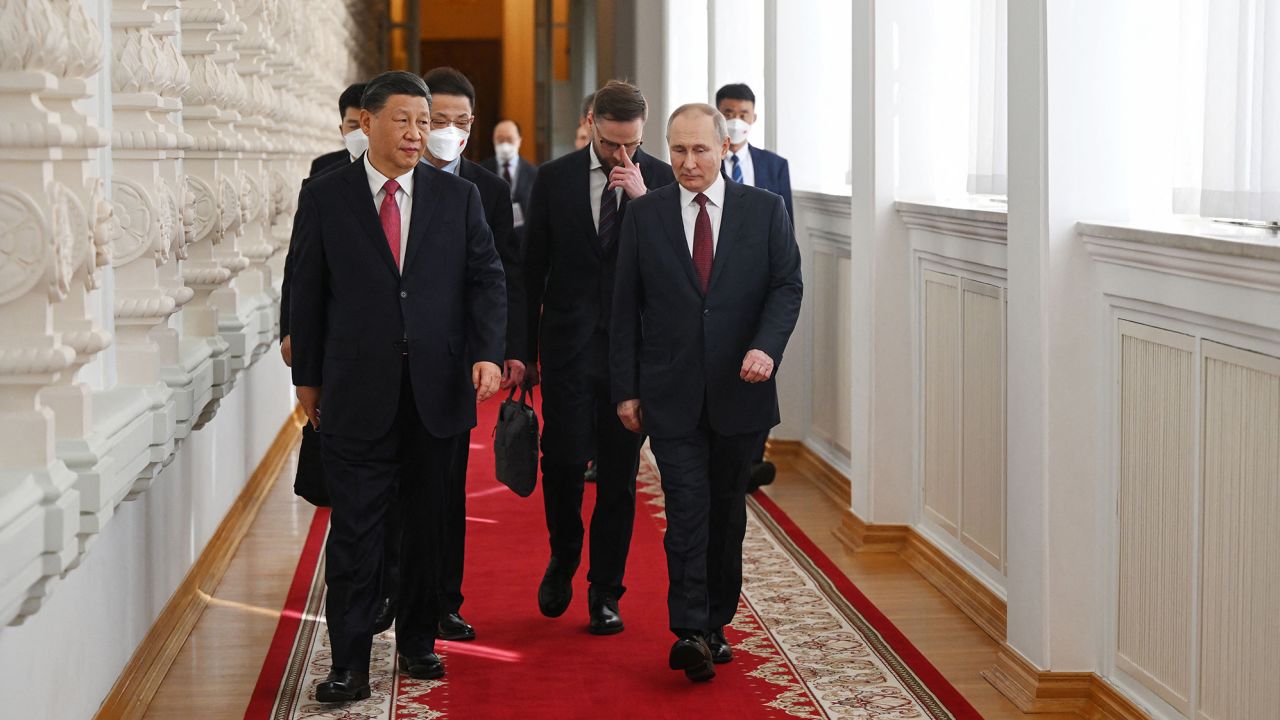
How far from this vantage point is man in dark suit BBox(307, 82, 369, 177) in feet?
19.8

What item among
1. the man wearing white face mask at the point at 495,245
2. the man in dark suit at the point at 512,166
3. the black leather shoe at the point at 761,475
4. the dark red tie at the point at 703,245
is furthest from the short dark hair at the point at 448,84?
the man in dark suit at the point at 512,166

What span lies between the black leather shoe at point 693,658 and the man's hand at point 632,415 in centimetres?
67

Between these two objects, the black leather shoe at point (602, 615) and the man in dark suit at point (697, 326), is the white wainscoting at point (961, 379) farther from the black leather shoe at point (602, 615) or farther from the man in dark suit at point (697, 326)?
the black leather shoe at point (602, 615)

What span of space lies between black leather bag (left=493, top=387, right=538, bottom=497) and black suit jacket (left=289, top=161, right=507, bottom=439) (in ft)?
1.83

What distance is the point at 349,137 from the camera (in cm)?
606

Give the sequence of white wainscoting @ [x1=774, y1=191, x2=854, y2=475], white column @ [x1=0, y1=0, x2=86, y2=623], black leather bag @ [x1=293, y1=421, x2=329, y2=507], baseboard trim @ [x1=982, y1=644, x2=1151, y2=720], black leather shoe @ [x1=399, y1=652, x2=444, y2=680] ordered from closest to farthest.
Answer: white column @ [x1=0, y1=0, x2=86, y2=623] < baseboard trim @ [x1=982, y1=644, x2=1151, y2=720] < black leather shoe @ [x1=399, y1=652, x2=444, y2=680] < black leather bag @ [x1=293, y1=421, x2=329, y2=507] < white wainscoting @ [x1=774, y1=191, x2=854, y2=475]

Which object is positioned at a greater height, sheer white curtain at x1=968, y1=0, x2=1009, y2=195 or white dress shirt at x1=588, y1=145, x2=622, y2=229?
sheer white curtain at x1=968, y1=0, x2=1009, y2=195

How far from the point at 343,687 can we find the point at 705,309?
158 centimetres

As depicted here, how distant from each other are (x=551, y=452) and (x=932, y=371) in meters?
1.81

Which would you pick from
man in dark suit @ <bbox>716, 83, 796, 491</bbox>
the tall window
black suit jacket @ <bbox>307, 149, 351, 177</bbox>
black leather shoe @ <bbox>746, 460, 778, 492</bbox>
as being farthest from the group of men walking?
the tall window

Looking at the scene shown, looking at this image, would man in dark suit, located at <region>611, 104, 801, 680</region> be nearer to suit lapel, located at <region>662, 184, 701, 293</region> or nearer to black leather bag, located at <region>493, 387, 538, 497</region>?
suit lapel, located at <region>662, 184, 701, 293</region>

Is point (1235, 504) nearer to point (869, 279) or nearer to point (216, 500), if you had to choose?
point (869, 279)

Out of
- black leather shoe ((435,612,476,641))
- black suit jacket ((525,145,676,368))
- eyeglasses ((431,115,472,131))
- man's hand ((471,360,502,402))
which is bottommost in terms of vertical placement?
black leather shoe ((435,612,476,641))

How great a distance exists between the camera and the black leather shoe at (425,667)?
513 cm
